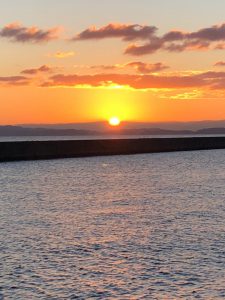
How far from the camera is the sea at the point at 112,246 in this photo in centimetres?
1184

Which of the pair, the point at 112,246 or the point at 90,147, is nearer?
the point at 112,246

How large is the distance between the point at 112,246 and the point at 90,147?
6729cm

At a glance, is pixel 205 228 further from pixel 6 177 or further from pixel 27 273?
pixel 6 177

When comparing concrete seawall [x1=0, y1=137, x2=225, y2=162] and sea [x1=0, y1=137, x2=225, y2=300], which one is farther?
concrete seawall [x1=0, y1=137, x2=225, y2=162]

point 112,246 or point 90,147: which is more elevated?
point 90,147

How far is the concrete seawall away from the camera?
68500 millimetres

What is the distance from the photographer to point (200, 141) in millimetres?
115312

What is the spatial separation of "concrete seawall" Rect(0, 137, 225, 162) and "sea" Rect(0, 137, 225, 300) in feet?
122

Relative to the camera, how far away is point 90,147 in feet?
273

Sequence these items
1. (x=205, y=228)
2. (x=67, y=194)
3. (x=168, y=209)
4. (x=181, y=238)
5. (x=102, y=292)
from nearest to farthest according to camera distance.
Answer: (x=102, y=292)
(x=181, y=238)
(x=205, y=228)
(x=168, y=209)
(x=67, y=194)

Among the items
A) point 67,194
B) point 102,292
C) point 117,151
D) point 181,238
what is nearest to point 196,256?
point 181,238

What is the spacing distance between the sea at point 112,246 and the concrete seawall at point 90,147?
37.3m

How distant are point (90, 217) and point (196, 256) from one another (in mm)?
8073

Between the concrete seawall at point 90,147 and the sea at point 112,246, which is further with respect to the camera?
the concrete seawall at point 90,147
